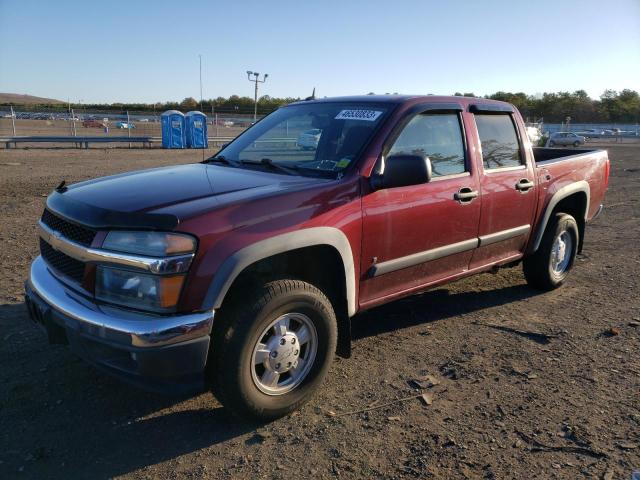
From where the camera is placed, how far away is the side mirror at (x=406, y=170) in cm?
314

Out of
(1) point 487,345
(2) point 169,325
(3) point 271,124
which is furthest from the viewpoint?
(3) point 271,124

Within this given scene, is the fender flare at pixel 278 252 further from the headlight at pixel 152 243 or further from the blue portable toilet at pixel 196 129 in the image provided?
the blue portable toilet at pixel 196 129

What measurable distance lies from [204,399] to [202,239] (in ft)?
3.99

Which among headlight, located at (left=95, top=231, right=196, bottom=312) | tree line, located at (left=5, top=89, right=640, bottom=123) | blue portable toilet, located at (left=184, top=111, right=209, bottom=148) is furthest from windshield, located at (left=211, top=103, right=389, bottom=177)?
tree line, located at (left=5, top=89, right=640, bottom=123)

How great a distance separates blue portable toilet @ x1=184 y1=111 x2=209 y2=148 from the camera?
26.1 m

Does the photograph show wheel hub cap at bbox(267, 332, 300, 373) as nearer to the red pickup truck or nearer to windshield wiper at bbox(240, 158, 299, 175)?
the red pickup truck

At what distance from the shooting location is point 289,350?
2.95 meters

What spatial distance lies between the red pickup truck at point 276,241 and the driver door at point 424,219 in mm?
12

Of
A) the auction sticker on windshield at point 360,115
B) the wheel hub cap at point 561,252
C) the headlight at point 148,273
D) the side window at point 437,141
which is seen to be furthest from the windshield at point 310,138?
the wheel hub cap at point 561,252

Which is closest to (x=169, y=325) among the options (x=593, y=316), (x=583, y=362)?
(x=583, y=362)

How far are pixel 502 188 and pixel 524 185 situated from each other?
38 centimetres

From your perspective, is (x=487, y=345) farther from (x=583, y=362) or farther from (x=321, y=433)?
(x=321, y=433)

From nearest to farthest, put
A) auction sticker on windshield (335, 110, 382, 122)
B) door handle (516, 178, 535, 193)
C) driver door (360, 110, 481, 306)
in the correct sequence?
driver door (360, 110, 481, 306)
auction sticker on windshield (335, 110, 382, 122)
door handle (516, 178, 535, 193)

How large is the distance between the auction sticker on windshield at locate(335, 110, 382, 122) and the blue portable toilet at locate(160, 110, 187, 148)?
23761 millimetres
